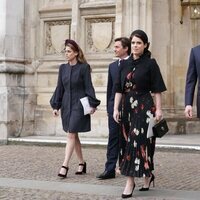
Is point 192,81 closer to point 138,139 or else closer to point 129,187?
point 138,139

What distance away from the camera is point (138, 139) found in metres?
6.65

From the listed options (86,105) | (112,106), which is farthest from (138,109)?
(86,105)

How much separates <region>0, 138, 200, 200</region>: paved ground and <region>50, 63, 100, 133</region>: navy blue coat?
725 mm

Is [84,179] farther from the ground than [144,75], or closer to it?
closer to it

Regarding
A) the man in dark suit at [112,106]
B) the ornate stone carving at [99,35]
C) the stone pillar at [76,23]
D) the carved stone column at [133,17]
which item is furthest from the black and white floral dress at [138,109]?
the stone pillar at [76,23]

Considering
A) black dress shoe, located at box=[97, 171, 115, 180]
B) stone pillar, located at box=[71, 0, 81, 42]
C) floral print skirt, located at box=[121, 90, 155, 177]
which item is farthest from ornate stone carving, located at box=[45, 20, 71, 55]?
floral print skirt, located at box=[121, 90, 155, 177]

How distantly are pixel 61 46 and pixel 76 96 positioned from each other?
6.12 m

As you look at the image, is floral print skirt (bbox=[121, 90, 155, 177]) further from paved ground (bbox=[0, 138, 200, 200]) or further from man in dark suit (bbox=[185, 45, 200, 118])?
man in dark suit (bbox=[185, 45, 200, 118])

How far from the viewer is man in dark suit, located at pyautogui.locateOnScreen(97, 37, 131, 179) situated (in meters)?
7.86

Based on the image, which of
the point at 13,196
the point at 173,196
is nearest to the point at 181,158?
the point at 173,196

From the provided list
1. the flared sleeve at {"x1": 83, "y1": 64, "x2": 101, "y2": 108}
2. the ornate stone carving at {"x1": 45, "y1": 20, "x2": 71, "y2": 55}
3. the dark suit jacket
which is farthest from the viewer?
the ornate stone carving at {"x1": 45, "y1": 20, "x2": 71, "y2": 55}

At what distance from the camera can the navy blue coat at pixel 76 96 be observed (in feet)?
26.5

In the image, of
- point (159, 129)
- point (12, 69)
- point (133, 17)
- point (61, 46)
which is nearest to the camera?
point (159, 129)

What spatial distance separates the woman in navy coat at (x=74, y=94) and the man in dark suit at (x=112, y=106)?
0.23m
